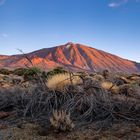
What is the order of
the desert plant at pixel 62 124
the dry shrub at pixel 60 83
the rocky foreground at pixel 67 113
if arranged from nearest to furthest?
the rocky foreground at pixel 67 113
the desert plant at pixel 62 124
the dry shrub at pixel 60 83

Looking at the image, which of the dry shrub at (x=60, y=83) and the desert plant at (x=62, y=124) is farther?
the dry shrub at (x=60, y=83)

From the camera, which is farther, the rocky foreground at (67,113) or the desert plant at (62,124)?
the desert plant at (62,124)

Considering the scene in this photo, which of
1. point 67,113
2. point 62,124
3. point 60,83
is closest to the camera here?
point 62,124

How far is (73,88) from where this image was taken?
8.25 metres

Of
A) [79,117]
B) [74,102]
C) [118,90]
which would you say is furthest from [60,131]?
[118,90]

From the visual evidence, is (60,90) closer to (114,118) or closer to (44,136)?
(114,118)

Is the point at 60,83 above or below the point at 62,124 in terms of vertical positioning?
above

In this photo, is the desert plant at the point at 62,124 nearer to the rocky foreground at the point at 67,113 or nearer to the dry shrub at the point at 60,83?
the rocky foreground at the point at 67,113

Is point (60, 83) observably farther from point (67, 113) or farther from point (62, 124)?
point (62, 124)

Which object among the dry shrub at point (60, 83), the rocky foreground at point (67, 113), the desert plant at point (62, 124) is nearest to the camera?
the rocky foreground at point (67, 113)

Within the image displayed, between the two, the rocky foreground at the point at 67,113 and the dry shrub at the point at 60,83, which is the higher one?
the dry shrub at the point at 60,83

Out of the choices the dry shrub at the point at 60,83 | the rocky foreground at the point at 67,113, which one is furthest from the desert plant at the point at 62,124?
the dry shrub at the point at 60,83

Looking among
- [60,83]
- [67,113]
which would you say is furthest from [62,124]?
[60,83]

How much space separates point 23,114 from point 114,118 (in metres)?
2.30
